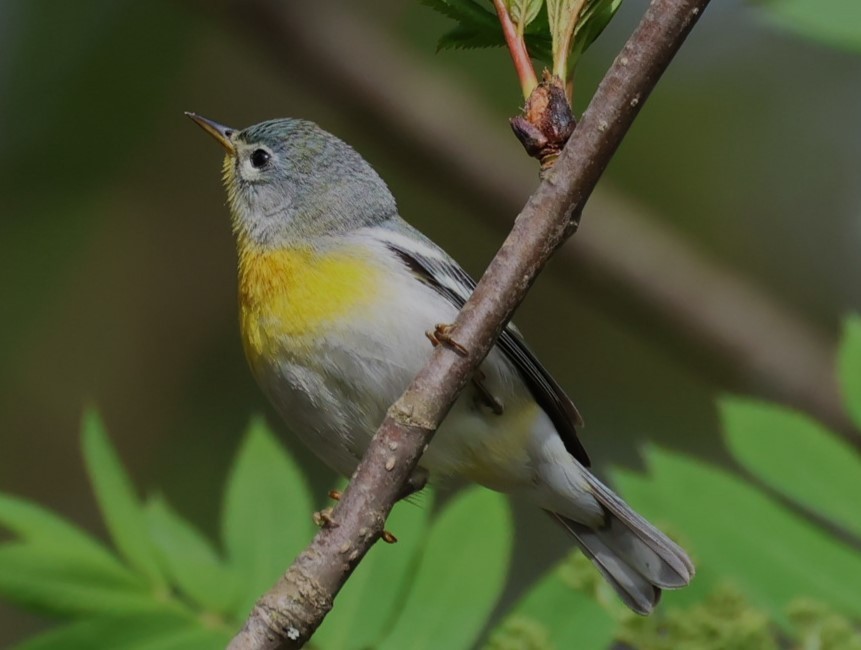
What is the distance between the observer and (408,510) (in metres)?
2.67

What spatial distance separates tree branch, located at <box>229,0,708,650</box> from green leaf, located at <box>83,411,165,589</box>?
79 centimetres

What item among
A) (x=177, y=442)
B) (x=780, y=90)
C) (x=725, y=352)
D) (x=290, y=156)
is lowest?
(x=177, y=442)

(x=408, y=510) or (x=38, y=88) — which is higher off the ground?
(x=38, y=88)

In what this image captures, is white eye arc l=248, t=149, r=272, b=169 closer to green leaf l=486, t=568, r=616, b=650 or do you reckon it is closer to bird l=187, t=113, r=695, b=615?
bird l=187, t=113, r=695, b=615

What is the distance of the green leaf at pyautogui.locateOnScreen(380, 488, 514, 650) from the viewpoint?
240 centimetres

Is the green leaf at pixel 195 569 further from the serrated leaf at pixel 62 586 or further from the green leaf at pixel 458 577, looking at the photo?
the green leaf at pixel 458 577

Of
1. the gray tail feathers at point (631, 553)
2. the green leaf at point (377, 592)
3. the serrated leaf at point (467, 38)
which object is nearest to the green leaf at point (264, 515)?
the green leaf at point (377, 592)

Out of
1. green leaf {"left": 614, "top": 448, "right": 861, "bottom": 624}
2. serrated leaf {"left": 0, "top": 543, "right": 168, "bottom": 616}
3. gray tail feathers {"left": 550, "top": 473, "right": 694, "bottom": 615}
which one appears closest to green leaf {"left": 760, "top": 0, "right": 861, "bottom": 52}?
green leaf {"left": 614, "top": 448, "right": 861, "bottom": 624}

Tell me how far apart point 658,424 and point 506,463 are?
373 cm

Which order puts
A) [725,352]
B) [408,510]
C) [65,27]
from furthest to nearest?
[65,27]
[725,352]
[408,510]

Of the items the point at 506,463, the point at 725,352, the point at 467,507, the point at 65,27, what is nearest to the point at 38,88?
the point at 65,27

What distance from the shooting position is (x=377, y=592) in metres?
2.56

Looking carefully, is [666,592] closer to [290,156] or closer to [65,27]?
[290,156]

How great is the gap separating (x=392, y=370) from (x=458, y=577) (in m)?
0.62
